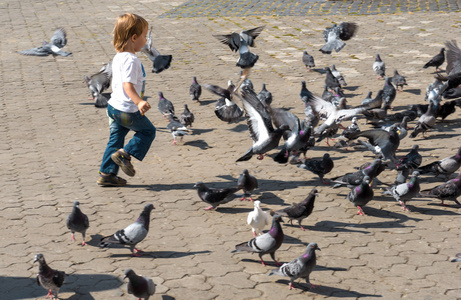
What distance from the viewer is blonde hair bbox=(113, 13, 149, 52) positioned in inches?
297

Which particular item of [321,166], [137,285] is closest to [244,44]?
[321,166]

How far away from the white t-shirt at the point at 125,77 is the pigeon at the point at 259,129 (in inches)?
66.5

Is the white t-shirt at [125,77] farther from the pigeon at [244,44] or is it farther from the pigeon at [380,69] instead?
the pigeon at [380,69]

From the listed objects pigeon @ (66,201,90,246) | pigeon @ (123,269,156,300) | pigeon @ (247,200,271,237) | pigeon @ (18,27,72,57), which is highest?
pigeon @ (123,269,156,300)

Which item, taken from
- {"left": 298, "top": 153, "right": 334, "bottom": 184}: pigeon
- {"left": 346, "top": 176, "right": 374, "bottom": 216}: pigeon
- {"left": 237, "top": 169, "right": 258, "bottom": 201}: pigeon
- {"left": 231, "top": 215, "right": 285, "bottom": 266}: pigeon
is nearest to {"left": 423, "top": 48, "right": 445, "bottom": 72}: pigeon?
{"left": 298, "top": 153, "right": 334, "bottom": 184}: pigeon

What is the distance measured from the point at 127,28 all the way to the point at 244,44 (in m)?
5.92

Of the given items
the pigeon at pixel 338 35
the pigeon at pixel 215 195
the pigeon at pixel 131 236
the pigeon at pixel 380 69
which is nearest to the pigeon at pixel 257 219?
the pigeon at pixel 215 195

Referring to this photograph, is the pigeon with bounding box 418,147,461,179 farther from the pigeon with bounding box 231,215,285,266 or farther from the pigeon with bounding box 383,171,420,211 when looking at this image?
the pigeon with bounding box 231,215,285,266

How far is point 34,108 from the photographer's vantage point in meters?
12.6

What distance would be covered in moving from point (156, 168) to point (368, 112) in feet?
13.3

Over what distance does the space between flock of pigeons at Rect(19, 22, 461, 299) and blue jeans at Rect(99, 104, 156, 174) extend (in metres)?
1.02

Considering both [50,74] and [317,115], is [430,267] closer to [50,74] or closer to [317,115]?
[317,115]

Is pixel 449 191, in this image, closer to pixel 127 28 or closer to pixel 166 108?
pixel 127 28

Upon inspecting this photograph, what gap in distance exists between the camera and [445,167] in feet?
27.0
